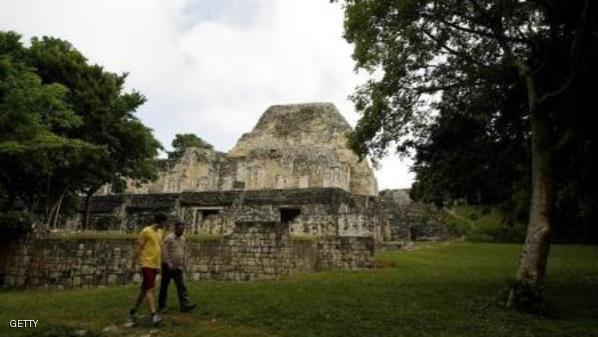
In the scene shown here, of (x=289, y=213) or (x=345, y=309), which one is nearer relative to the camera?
(x=345, y=309)

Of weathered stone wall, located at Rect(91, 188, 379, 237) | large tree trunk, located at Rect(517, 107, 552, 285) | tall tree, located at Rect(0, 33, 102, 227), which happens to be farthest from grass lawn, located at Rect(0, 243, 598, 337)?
weathered stone wall, located at Rect(91, 188, 379, 237)

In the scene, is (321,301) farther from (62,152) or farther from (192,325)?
(62,152)

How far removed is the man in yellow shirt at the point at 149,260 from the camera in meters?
6.96

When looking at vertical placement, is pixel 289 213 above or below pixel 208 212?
below

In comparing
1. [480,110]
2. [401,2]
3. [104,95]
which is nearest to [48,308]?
[401,2]

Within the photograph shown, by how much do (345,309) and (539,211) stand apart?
11.5ft

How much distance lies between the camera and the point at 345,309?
7805mm

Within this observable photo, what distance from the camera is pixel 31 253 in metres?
13.8

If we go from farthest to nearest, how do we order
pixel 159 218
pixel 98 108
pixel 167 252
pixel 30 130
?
pixel 98 108 < pixel 30 130 < pixel 167 252 < pixel 159 218

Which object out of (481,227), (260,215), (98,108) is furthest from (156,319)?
(481,227)

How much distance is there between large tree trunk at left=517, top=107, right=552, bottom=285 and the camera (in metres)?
8.16

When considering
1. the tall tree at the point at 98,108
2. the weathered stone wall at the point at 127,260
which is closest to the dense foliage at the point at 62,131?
the tall tree at the point at 98,108

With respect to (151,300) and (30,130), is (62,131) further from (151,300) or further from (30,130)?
(151,300)

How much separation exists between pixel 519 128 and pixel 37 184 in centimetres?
1521
